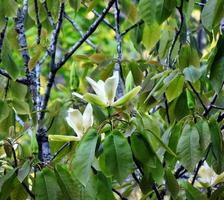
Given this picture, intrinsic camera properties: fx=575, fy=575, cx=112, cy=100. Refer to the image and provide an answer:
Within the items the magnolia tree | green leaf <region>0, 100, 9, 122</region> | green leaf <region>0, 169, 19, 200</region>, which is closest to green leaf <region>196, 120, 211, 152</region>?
the magnolia tree

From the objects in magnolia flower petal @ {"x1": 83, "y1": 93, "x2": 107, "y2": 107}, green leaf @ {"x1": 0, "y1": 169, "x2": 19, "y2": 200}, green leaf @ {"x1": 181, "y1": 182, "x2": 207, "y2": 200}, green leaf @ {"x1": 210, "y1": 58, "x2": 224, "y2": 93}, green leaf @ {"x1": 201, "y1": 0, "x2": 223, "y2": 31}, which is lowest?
green leaf @ {"x1": 181, "y1": 182, "x2": 207, "y2": 200}

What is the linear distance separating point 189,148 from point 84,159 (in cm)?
21

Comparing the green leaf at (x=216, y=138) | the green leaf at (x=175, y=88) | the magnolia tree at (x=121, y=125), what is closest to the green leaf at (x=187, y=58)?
the magnolia tree at (x=121, y=125)

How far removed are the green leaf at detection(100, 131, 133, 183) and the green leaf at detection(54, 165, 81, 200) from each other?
0.28ft

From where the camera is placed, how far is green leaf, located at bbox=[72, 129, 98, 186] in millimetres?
870

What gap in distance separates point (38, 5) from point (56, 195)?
63cm

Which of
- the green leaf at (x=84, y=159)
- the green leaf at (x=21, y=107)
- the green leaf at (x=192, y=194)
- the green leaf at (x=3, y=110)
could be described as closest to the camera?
the green leaf at (x=84, y=159)

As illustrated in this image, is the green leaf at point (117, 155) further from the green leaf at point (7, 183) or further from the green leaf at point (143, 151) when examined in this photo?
the green leaf at point (7, 183)

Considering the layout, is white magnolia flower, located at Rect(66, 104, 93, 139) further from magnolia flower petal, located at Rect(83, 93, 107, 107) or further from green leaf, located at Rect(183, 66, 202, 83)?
green leaf, located at Rect(183, 66, 202, 83)

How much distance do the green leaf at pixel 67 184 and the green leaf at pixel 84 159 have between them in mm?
98

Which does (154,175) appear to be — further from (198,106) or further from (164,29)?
(164,29)

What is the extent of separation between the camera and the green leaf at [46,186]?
97 cm

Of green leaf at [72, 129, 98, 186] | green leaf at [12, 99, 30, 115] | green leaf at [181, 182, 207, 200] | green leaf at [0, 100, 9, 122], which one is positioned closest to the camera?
green leaf at [72, 129, 98, 186]

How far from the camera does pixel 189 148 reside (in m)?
0.99
